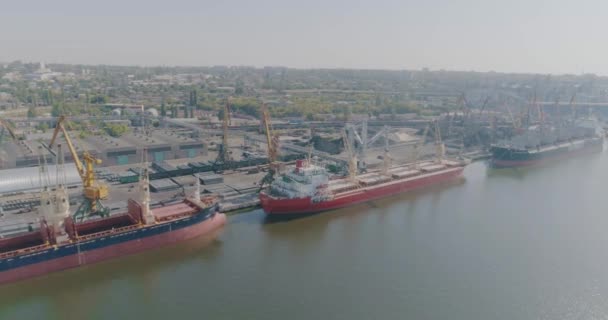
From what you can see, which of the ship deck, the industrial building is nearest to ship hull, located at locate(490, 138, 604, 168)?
the industrial building

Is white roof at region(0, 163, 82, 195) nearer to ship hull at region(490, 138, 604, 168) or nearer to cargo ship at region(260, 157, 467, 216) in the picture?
cargo ship at region(260, 157, 467, 216)

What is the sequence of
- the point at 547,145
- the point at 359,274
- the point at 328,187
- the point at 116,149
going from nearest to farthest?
the point at 359,274 < the point at 328,187 < the point at 116,149 < the point at 547,145

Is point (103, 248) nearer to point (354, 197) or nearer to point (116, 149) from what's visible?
point (354, 197)


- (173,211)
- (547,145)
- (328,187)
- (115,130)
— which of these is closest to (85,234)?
(173,211)

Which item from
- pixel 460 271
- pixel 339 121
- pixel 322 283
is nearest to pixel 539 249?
pixel 460 271

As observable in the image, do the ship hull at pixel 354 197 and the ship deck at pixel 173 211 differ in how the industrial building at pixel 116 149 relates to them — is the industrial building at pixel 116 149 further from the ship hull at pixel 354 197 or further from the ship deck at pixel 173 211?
the ship hull at pixel 354 197

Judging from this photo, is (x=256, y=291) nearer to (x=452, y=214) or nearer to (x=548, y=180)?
(x=452, y=214)

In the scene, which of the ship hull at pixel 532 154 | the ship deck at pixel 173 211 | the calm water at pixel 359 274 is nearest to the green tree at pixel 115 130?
the ship deck at pixel 173 211
